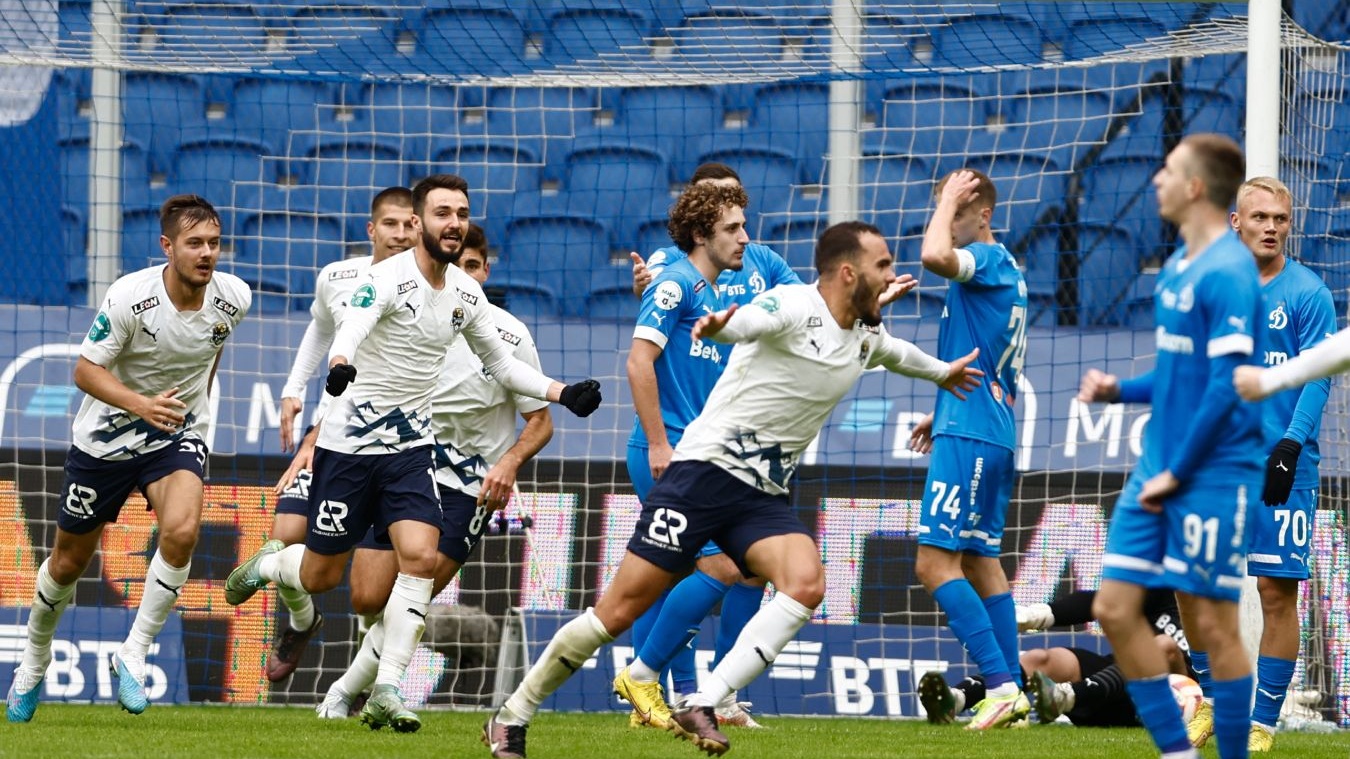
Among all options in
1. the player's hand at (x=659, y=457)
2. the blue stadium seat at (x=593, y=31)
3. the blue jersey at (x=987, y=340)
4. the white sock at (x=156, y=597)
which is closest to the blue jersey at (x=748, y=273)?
the blue jersey at (x=987, y=340)

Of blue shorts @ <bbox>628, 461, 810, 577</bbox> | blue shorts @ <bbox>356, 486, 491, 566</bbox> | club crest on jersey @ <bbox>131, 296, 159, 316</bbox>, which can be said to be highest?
club crest on jersey @ <bbox>131, 296, 159, 316</bbox>

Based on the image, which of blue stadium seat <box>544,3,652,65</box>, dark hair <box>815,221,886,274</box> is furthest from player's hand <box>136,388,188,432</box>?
blue stadium seat <box>544,3,652,65</box>

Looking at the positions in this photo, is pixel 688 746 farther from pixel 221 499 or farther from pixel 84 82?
pixel 84 82

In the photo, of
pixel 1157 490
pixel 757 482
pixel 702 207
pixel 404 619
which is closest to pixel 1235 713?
pixel 1157 490

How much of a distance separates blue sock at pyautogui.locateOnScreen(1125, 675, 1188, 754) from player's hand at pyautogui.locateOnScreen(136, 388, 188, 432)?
13.3 ft

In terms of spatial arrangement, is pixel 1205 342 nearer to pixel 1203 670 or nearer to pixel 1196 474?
pixel 1196 474

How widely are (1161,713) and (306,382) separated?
4.68 meters

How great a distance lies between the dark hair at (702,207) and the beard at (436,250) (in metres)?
0.96

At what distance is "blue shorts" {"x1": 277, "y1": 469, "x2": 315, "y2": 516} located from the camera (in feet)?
28.5

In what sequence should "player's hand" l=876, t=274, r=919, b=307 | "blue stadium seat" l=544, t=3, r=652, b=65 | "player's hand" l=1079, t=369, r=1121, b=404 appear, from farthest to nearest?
1. "blue stadium seat" l=544, t=3, r=652, b=65
2. "player's hand" l=876, t=274, r=919, b=307
3. "player's hand" l=1079, t=369, r=1121, b=404

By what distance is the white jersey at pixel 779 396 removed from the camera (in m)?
5.84

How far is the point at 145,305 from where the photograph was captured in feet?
24.4

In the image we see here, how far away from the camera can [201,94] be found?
13.2m

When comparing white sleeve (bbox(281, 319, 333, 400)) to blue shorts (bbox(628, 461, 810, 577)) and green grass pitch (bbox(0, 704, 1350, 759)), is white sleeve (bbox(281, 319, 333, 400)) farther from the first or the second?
blue shorts (bbox(628, 461, 810, 577))
